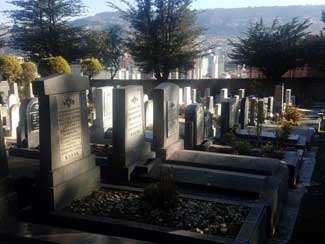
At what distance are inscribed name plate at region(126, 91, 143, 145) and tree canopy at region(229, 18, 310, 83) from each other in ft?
67.5

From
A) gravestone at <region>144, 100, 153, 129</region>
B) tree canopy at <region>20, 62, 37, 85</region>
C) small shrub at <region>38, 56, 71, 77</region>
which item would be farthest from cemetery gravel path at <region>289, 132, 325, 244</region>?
tree canopy at <region>20, 62, 37, 85</region>

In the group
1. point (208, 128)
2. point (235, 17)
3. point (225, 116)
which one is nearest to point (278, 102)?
point (225, 116)

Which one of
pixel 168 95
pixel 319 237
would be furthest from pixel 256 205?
pixel 168 95

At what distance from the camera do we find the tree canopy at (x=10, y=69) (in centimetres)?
2069

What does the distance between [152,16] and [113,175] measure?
884 inches

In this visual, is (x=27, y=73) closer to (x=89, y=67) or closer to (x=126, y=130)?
(x=89, y=67)

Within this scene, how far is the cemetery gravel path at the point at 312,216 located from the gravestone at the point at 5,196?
12.4ft

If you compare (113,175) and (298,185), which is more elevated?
(113,175)

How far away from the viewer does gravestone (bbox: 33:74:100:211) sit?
17.2 ft

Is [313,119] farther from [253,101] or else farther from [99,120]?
[99,120]

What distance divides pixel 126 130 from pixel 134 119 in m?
0.39

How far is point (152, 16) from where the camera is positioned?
27594 mm

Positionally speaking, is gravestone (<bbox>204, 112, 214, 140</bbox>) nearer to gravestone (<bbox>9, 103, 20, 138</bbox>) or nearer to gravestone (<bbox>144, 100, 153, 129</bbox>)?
gravestone (<bbox>144, 100, 153, 129</bbox>)

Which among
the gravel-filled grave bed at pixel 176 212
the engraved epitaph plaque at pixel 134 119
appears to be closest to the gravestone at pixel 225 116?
the engraved epitaph plaque at pixel 134 119
